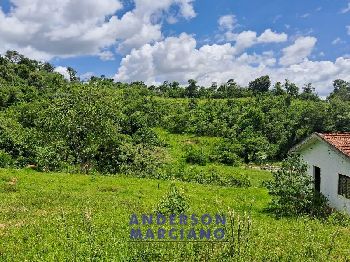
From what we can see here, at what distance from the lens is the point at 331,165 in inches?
952

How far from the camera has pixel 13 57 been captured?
10200 cm

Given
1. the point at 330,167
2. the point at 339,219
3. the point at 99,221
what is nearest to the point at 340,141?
the point at 330,167

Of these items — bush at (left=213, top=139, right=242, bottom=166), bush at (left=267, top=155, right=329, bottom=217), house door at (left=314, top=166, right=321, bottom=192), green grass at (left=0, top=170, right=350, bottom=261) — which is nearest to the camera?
green grass at (left=0, top=170, right=350, bottom=261)

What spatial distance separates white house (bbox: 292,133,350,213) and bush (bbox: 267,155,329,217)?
92 centimetres

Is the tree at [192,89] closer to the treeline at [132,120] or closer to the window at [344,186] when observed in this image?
the treeline at [132,120]

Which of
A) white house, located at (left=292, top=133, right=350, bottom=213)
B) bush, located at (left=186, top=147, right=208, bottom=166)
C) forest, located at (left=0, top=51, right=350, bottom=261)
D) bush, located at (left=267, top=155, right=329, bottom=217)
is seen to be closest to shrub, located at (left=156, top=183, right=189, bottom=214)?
forest, located at (left=0, top=51, right=350, bottom=261)

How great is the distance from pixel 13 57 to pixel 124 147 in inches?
2695

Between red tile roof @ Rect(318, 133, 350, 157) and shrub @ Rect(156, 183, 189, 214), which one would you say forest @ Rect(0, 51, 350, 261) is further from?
red tile roof @ Rect(318, 133, 350, 157)

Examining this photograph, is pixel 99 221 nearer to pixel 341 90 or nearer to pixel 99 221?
pixel 99 221

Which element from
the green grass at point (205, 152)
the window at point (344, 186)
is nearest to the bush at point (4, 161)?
the green grass at point (205, 152)

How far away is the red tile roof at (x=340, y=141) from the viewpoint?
74.6 feet

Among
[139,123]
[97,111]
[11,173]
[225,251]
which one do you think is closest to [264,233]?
[225,251]

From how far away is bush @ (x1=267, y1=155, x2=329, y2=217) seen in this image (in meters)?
23.0

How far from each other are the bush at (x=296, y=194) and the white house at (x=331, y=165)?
924mm
